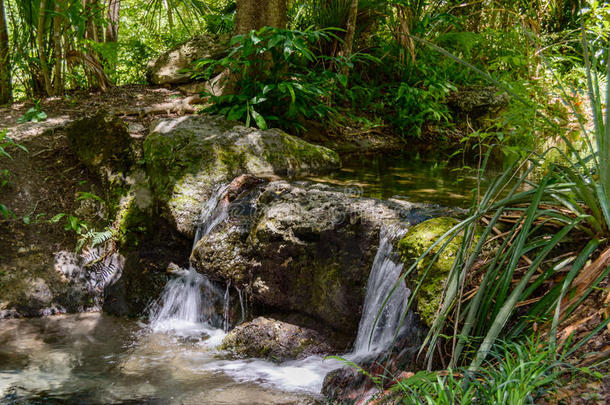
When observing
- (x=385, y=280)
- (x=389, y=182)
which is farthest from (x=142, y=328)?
(x=389, y=182)

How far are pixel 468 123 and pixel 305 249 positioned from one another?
152cm

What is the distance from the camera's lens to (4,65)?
718 centimetres

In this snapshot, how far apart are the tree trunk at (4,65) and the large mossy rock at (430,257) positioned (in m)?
6.73

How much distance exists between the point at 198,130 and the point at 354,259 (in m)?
2.49

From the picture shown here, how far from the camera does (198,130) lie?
201 inches

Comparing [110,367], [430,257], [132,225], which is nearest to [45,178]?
[132,225]

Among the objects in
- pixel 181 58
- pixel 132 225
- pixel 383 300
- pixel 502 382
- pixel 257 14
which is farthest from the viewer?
pixel 181 58

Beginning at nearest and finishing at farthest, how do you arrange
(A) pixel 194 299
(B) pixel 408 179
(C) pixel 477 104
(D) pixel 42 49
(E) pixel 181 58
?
(A) pixel 194 299 < (B) pixel 408 179 < (D) pixel 42 49 < (C) pixel 477 104 < (E) pixel 181 58

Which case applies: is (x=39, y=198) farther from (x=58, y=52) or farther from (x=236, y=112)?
(x=58, y=52)

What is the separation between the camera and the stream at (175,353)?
291 cm

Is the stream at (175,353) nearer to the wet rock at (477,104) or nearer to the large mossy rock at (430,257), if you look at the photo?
the large mossy rock at (430,257)

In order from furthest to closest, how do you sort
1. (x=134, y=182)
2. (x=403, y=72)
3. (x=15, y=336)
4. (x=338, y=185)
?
1. (x=403, y=72)
2. (x=134, y=182)
3. (x=338, y=185)
4. (x=15, y=336)

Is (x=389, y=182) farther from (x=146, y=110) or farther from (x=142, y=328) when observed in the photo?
(x=146, y=110)

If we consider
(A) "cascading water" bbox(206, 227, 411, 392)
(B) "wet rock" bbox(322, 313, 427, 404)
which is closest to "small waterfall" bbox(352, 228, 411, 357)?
(A) "cascading water" bbox(206, 227, 411, 392)
